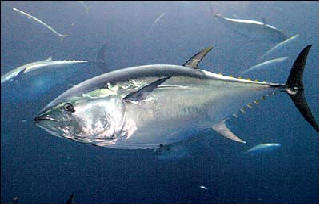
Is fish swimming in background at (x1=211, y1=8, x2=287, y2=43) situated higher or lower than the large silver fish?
higher

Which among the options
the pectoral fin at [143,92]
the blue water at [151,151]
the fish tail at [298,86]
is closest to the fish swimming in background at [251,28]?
the blue water at [151,151]

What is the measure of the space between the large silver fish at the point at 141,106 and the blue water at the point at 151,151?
4680 mm

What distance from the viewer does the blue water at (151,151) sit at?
30.1ft

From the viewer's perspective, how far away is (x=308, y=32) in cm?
1307

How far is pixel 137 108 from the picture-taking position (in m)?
1.25

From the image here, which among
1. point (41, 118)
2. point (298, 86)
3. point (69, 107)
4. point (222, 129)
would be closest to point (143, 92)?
point (69, 107)

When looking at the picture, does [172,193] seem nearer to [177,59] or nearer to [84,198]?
[84,198]

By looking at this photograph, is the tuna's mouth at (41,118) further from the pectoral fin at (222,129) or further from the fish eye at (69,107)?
the pectoral fin at (222,129)

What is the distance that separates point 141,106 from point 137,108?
0.06 ft

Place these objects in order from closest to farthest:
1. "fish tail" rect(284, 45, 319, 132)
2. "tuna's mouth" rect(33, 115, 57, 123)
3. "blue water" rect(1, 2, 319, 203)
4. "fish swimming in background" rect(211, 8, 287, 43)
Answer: "tuna's mouth" rect(33, 115, 57, 123)
"fish tail" rect(284, 45, 319, 132)
"fish swimming in background" rect(211, 8, 287, 43)
"blue water" rect(1, 2, 319, 203)

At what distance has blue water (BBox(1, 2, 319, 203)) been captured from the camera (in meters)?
9.18

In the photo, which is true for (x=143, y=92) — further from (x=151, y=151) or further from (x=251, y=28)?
(x=151, y=151)

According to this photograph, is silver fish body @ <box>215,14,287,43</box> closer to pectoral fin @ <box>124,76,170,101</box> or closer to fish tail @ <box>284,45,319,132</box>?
fish tail @ <box>284,45,319,132</box>

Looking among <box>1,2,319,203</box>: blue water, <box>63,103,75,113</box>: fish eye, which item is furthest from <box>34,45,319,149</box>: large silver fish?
<box>1,2,319,203</box>: blue water
